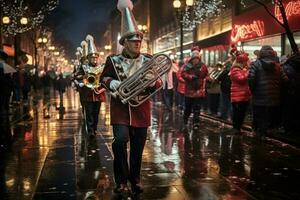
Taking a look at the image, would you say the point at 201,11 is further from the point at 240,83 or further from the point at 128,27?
the point at 128,27

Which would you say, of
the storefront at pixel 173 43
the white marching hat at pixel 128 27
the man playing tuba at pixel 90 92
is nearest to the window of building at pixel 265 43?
the storefront at pixel 173 43

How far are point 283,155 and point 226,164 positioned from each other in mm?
1397

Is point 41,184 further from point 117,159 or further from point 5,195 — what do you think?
point 117,159

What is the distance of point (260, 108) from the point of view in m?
11.1

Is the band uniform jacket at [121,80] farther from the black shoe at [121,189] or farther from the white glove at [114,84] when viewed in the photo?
the black shoe at [121,189]

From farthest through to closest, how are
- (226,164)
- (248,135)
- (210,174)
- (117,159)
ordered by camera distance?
(248,135) < (226,164) < (210,174) < (117,159)

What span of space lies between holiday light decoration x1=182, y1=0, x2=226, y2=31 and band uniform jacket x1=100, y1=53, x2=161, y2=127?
71.8ft

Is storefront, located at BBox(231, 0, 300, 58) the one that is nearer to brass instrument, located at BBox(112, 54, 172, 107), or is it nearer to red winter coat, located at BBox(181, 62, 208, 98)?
red winter coat, located at BBox(181, 62, 208, 98)

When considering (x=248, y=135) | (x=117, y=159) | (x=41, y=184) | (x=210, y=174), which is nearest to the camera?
(x=117, y=159)

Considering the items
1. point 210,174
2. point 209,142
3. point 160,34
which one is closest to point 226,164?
point 210,174

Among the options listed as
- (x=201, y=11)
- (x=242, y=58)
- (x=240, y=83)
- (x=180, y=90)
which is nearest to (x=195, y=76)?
(x=240, y=83)

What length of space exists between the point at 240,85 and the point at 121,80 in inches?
250

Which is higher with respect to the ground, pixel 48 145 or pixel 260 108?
pixel 260 108

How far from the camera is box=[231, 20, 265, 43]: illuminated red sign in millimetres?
23630
